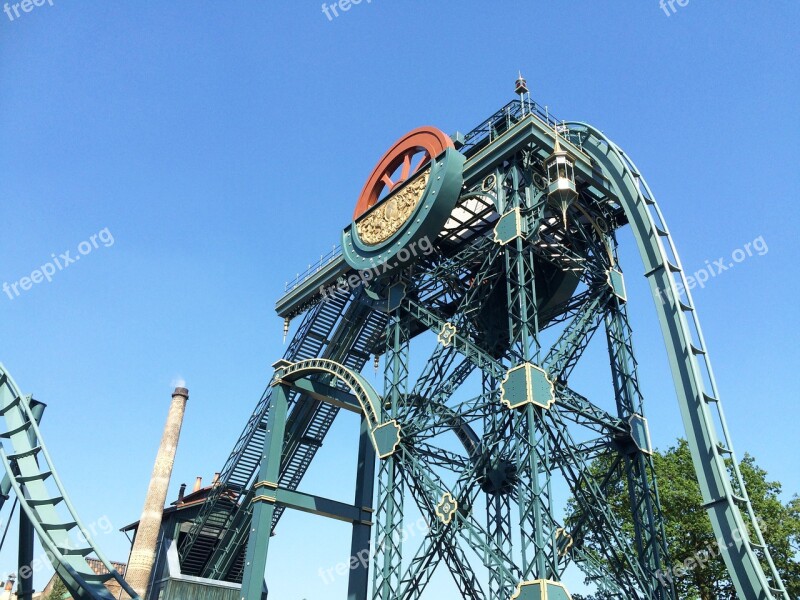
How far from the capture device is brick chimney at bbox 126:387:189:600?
107ft

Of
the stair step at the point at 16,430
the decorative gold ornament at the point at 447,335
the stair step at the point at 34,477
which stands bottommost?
the stair step at the point at 34,477

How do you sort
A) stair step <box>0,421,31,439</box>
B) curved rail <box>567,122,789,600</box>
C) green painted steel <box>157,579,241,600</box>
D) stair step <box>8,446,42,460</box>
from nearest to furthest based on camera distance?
curved rail <box>567,122,789,600</box> < stair step <box>8,446,42,460</box> < stair step <box>0,421,31,439</box> < green painted steel <box>157,579,241,600</box>

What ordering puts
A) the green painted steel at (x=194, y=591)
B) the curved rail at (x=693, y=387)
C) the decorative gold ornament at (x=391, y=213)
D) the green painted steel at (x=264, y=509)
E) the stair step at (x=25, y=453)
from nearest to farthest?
the curved rail at (x=693, y=387) → the stair step at (x=25, y=453) → the green painted steel at (x=264, y=509) → the decorative gold ornament at (x=391, y=213) → the green painted steel at (x=194, y=591)

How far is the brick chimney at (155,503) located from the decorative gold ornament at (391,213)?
1810cm

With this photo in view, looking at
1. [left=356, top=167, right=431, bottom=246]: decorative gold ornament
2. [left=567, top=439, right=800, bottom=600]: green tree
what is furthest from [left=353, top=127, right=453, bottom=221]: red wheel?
[left=567, top=439, right=800, bottom=600]: green tree

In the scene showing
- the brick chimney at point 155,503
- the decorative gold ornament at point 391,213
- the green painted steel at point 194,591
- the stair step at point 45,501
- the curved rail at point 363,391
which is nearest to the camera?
the stair step at point 45,501

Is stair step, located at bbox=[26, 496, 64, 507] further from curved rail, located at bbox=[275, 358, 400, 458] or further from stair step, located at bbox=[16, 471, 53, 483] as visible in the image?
curved rail, located at bbox=[275, 358, 400, 458]

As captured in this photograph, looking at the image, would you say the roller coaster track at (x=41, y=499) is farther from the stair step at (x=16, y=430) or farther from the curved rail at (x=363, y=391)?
the curved rail at (x=363, y=391)

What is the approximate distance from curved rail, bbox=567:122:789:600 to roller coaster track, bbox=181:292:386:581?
1031cm

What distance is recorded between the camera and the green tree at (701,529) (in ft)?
85.6

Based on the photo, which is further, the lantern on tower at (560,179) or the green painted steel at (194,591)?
the green painted steel at (194,591)

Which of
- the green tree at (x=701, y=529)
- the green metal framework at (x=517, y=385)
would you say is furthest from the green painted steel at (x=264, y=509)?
the green tree at (x=701, y=529)

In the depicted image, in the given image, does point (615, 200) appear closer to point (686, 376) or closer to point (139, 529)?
point (686, 376)

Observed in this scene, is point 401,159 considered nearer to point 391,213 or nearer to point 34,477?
point 391,213
